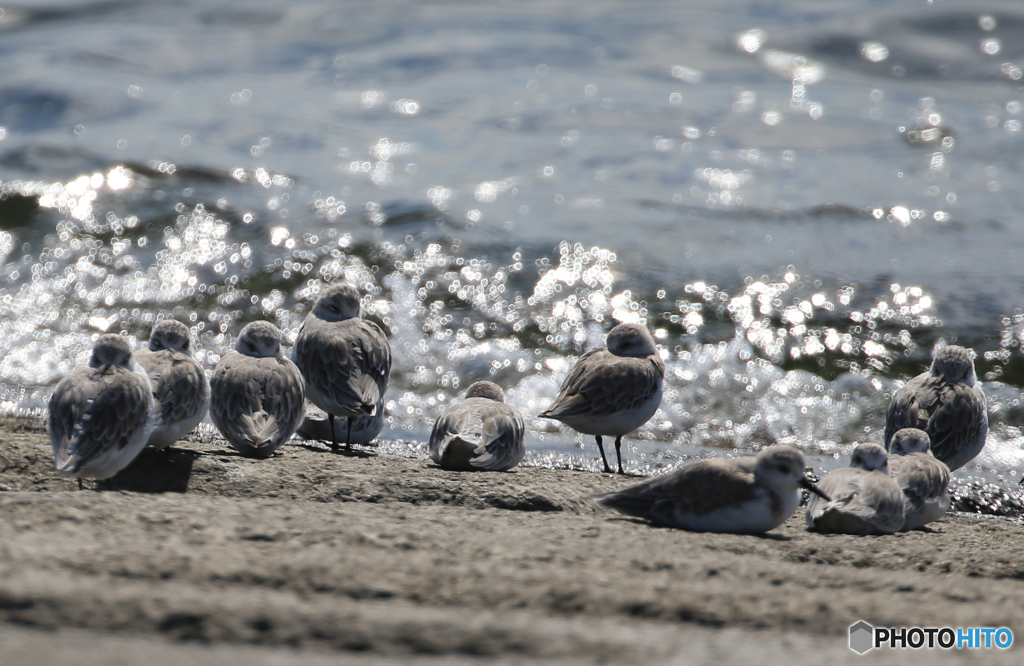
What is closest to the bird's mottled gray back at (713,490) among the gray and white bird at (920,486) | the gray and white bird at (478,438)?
the gray and white bird at (920,486)

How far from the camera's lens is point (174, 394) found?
5523 mm

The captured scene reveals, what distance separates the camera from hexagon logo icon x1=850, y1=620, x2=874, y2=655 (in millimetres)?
2899

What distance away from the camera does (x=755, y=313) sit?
10.8 metres

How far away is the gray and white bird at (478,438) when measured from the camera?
5984mm

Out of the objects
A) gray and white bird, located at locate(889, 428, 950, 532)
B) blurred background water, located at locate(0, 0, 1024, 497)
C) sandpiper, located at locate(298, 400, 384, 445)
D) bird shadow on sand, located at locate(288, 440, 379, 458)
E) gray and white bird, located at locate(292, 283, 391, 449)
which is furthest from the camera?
blurred background water, located at locate(0, 0, 1024, 497)

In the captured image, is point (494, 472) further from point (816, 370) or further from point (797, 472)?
point (816, 370)

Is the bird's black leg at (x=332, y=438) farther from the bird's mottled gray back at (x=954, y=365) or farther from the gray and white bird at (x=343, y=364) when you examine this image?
the bird's mottled gray back at (x=954, y=365)

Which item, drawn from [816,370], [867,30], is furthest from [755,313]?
[867,30]

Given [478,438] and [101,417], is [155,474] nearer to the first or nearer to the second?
[101,417]

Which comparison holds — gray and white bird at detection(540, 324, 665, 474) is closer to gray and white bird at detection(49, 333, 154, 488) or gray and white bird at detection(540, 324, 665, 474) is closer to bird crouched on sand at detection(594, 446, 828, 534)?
bird crouched on sand at detection(594, 446, 828, 534)

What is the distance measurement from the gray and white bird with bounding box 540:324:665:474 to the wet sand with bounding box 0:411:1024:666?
1686 millimetres

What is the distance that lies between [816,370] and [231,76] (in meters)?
16.9

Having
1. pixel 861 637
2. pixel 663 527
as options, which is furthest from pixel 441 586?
pixel 663 527

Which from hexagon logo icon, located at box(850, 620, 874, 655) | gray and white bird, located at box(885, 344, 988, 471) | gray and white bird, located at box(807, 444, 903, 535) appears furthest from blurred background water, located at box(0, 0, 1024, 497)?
hexagon logo icon, located at box(850, 620, 874, 655)
